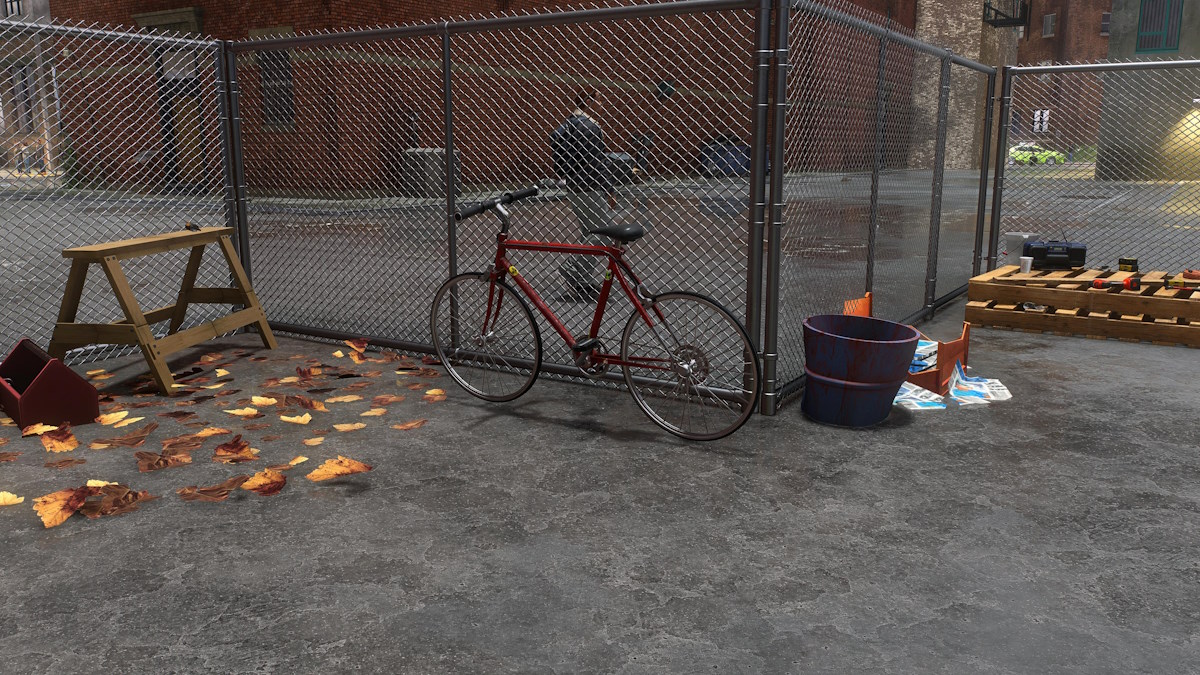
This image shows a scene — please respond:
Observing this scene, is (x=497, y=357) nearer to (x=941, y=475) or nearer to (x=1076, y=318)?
(x=941, y=475)

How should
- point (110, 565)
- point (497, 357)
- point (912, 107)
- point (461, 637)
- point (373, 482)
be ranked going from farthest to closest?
point (912, 107) < point (497, 357) < point (373, 482) < point (110, 565) < point (461, 637)

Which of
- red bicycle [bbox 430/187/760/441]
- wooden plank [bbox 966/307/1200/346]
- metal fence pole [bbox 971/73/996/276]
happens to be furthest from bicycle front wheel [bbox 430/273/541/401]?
metal fence pole [bbox 971/73/996/276]

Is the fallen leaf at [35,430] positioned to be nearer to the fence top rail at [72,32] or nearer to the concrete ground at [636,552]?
the concrete ground at [636,552]

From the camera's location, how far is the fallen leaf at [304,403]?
5.57 metres

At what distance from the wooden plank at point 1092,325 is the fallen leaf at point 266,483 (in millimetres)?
6215

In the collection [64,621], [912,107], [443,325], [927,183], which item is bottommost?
[64,621]

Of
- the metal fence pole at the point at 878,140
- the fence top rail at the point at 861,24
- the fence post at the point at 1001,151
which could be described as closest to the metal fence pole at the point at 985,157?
the fence post at the point at 1001,151

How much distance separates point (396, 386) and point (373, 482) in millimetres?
1795

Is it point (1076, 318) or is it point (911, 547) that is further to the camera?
point (1076, 318)

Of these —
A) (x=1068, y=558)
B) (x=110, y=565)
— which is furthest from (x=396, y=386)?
(x=1068, y=558)

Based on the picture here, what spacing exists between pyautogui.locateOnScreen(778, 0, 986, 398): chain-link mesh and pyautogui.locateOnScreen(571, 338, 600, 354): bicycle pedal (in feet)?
3.94

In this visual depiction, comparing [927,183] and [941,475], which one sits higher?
[927,183]

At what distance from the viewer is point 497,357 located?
604cm

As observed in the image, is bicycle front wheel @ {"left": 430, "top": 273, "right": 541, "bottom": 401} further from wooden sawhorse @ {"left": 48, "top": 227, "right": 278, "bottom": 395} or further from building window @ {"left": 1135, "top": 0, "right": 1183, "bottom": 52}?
building window @ {"left": 1135, "top": 0, "right": 1183, "bottom": 52}
